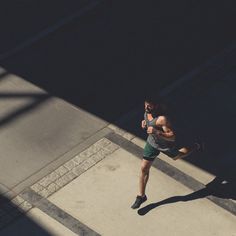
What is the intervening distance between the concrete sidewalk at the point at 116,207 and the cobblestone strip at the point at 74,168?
18mm

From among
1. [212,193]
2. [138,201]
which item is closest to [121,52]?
[212,193]

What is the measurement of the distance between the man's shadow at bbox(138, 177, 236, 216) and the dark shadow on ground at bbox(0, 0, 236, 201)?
0.25m

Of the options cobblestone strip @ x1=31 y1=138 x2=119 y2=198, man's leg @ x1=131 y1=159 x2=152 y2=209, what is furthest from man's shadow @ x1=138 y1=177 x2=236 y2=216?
cobblestone strip @ x1=31 y1=138 x2=119 y2=198

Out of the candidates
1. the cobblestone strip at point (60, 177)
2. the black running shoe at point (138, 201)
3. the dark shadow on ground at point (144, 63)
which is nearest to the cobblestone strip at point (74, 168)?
the cobblestone strip at point (60, 177)

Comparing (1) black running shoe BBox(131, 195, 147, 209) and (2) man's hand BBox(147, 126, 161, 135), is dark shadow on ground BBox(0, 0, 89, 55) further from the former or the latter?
(2) man's hand BBox(147, 126, 161, 135)

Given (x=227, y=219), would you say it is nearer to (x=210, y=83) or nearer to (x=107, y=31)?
(x=210, y=83)

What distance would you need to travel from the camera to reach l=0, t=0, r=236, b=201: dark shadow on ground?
12859mm

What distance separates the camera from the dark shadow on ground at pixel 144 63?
1286 centimetres

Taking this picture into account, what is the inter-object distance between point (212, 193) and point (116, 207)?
5.46 ft

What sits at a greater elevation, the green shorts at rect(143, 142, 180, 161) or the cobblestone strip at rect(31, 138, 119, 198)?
the green shorts at rect(143, 142, 180, 161)

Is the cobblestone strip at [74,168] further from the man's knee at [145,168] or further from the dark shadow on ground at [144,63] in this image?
the man's knee at [145,168]

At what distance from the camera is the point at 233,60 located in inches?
581

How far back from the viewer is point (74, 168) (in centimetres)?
1169

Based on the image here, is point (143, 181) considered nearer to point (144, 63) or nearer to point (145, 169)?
point (145, 169)
